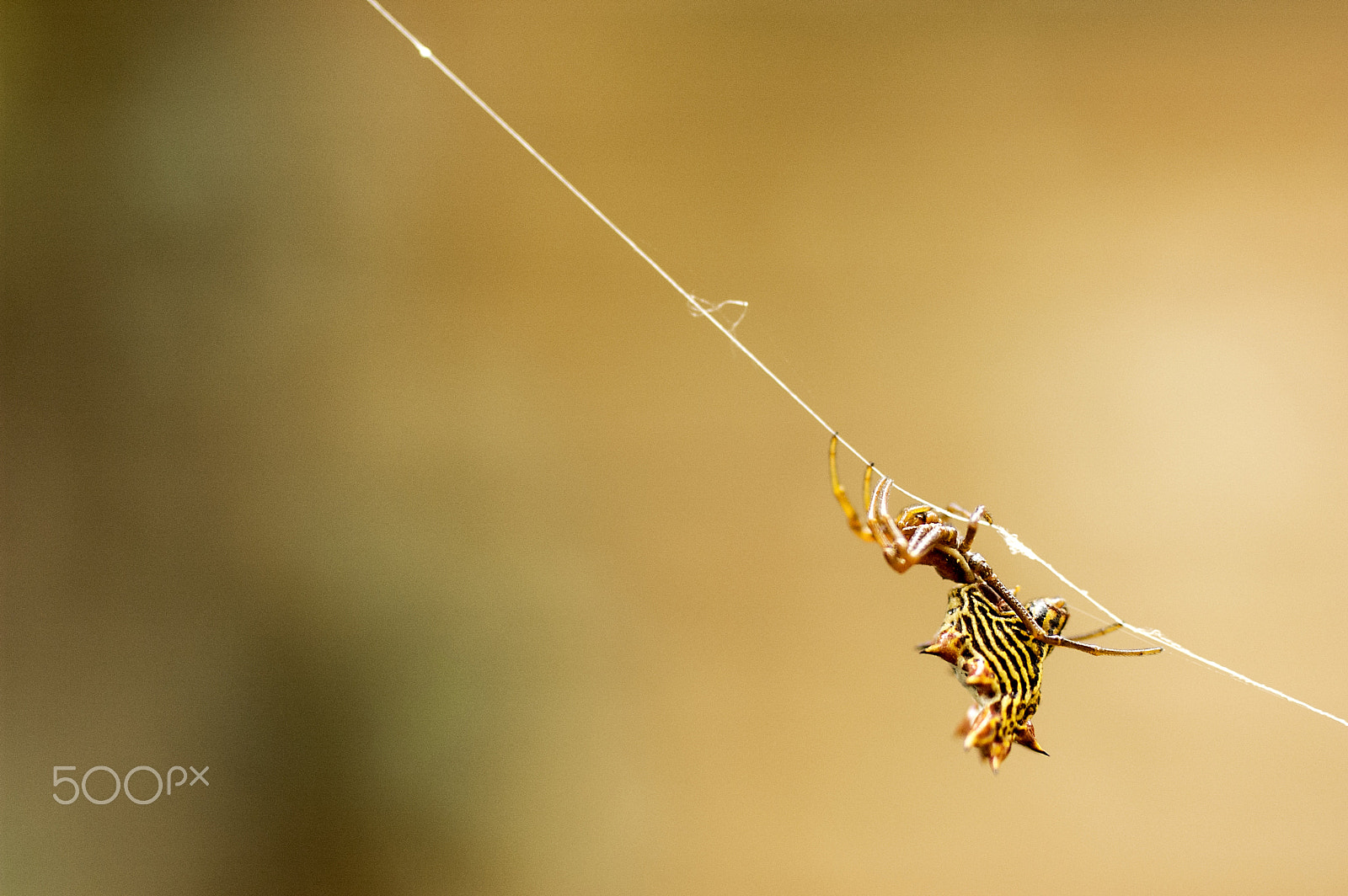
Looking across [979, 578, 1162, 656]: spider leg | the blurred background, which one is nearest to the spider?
[979, 578, 1162, 656]: spider leg

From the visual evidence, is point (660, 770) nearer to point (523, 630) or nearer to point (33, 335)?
point (523, 630)

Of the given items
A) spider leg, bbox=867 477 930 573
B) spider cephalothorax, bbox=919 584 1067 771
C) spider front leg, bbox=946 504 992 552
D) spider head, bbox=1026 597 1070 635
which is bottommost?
spider cephalothorax, bbox=919 584 1067 771

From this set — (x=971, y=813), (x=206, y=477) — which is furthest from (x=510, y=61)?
(x=971, y=813)

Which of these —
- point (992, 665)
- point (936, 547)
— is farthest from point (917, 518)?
point (992, 665)

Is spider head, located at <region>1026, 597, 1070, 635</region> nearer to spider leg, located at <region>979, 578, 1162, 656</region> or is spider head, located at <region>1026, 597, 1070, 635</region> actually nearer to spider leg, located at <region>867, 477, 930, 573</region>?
spider leg, located at <region>979, 578, 1162, 656</region>

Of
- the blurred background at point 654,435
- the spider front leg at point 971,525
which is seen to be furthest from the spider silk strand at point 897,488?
the blurred background at point 654,435

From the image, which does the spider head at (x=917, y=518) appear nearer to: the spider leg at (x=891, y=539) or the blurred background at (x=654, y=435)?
the spider leg at (x=891, y=539)
